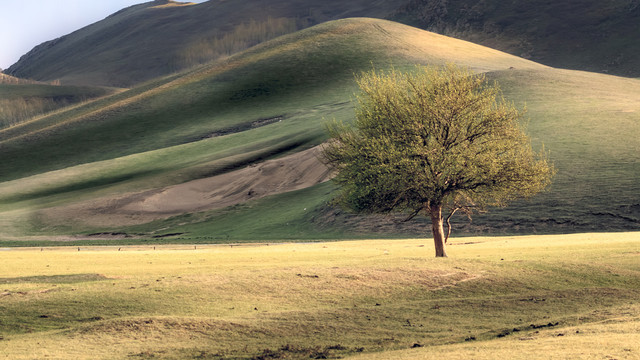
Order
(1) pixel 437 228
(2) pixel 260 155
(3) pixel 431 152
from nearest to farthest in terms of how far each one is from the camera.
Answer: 1. (3) pixel 431 152
2. (1) pixel 437 228
3. (2) pixel 260 155

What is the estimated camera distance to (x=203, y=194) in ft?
363

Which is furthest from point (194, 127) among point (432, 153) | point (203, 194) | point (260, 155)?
point (432, 153)

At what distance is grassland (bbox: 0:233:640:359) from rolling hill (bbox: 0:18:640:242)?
45721mm

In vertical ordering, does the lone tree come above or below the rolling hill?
above

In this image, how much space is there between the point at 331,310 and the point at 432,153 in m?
19.9

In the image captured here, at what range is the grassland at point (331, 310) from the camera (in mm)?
22906

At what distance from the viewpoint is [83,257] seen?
47.3m

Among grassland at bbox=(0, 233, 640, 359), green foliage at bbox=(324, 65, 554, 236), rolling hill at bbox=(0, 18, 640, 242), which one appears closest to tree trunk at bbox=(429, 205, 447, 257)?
green foliage at bbox=(324, 65, 554, 236)

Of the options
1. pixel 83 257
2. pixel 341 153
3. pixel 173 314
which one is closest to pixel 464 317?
pixel 173 314

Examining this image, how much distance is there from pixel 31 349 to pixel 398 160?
2740cm

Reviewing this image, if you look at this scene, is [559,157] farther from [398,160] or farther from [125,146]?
[125,146]

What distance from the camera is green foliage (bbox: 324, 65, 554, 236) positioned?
45.2 m

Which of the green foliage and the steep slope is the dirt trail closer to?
the steep slope

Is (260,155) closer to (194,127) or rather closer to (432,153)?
(194,127)
